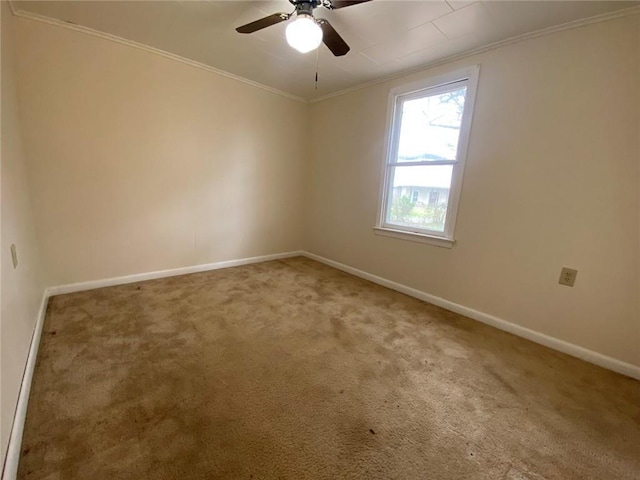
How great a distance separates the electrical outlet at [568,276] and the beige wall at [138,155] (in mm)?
3243

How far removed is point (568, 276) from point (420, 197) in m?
1.37

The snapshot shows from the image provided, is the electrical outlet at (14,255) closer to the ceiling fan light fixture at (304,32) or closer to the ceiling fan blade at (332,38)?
the ceiling fan light fixture at (304,32)

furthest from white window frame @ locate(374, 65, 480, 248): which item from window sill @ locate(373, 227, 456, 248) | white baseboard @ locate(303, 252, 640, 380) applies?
white baseboard @ locate(303, 252, 640, 380)

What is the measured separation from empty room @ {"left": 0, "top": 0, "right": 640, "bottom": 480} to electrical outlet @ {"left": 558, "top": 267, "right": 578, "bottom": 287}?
2cm

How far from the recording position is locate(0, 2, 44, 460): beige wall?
44.5 inches

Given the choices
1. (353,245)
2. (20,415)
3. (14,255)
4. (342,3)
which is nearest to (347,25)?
(342,3)

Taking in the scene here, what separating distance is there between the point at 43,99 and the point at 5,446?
2.57 m

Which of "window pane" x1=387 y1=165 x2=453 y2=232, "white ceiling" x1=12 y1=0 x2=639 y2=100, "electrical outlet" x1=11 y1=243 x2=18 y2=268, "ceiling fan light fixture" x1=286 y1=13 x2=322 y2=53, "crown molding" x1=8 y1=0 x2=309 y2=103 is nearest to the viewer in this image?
"electrical outlet" x1=11 y1=243 x2=18 y2=268

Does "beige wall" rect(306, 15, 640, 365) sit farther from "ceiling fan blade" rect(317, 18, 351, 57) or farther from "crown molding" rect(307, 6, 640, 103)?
"ceiling fan blade" rect(317, 18, 351, 57)

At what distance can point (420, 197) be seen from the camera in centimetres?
284

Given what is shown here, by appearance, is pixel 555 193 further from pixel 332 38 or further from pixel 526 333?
pixel 332 38

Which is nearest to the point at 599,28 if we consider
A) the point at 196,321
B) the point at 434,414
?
the point at 434,414

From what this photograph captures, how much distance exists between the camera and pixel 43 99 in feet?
7.30

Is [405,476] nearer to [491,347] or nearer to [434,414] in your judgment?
[434,414]
